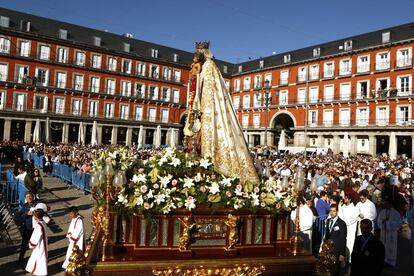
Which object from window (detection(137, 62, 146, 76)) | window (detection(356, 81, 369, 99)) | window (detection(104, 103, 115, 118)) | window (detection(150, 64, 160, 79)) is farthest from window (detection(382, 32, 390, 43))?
window (detection(104, 103, 115, 118))

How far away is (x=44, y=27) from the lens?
46.7 metres

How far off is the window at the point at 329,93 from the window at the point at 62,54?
1410 inches

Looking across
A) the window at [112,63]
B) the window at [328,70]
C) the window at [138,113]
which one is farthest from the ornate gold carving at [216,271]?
the window at [138,113]

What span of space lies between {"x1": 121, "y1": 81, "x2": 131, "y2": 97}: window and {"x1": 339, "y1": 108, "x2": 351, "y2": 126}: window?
30710mm

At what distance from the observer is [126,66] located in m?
52.1

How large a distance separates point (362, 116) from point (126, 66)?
3414cm

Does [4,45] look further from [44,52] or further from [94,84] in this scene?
[94,84]

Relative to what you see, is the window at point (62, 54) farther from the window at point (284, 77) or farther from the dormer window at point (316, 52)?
the dormer window at point (316, 52)

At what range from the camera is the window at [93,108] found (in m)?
49.0

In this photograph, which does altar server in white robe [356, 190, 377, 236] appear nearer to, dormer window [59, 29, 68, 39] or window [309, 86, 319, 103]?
window [309, 86, 319, 103]

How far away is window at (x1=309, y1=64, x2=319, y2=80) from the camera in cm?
4792

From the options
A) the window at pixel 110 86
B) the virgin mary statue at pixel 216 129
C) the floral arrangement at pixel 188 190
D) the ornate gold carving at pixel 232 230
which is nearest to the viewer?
the floral arrangement at pixel 188 190

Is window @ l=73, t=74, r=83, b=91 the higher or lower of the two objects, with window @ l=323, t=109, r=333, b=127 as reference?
higher

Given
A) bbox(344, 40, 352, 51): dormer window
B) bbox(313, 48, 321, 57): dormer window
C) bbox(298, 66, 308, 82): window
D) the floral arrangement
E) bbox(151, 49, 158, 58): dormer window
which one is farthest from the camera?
bbox(151, 49, 158, 58): dormer window
